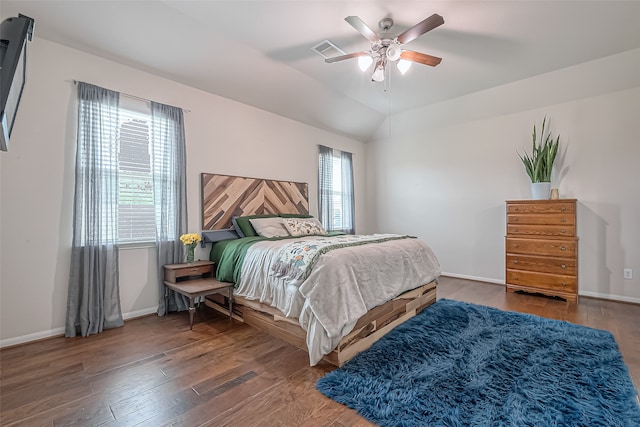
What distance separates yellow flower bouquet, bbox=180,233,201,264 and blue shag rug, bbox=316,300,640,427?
7.01 feet

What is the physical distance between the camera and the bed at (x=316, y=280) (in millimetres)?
2057

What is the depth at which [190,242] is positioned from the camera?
317 centimetres

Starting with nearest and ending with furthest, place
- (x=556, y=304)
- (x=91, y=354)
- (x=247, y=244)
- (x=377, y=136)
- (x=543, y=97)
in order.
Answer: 1. (x=91, y=354)
2. (x=247, y=244)
3. (x=556, y=304)
4. (x=543, y=97)
5. (x=377, y=136)

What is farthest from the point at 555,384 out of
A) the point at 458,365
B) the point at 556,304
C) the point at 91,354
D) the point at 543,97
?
the point at 543,97

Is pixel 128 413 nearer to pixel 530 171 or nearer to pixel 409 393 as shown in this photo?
pixel 409 393

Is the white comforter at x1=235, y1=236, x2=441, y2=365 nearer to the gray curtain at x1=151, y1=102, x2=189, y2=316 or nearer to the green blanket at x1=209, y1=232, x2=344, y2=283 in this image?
the green blanket at x1=209, y1=232, x2=344, y2=283

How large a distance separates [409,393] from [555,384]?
965 mm

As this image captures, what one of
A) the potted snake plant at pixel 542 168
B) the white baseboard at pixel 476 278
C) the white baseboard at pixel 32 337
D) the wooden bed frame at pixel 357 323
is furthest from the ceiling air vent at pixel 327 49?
the white baseboard at pixel 476 278

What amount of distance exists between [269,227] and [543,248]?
3.63 meters

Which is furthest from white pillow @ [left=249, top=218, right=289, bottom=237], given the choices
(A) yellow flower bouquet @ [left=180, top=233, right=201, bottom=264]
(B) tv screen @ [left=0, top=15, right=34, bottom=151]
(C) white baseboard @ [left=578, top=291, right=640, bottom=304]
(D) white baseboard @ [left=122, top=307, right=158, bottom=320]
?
(C) white baseboard @ [left=578, top=291, right=640, bottom=304]

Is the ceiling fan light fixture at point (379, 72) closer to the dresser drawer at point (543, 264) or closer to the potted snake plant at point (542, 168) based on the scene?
the potted snake plant at point (542, 168)

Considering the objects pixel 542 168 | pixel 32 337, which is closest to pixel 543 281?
pixel 542 168

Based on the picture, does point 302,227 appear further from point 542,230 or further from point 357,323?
point 542,230

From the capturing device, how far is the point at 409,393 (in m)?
1.69
